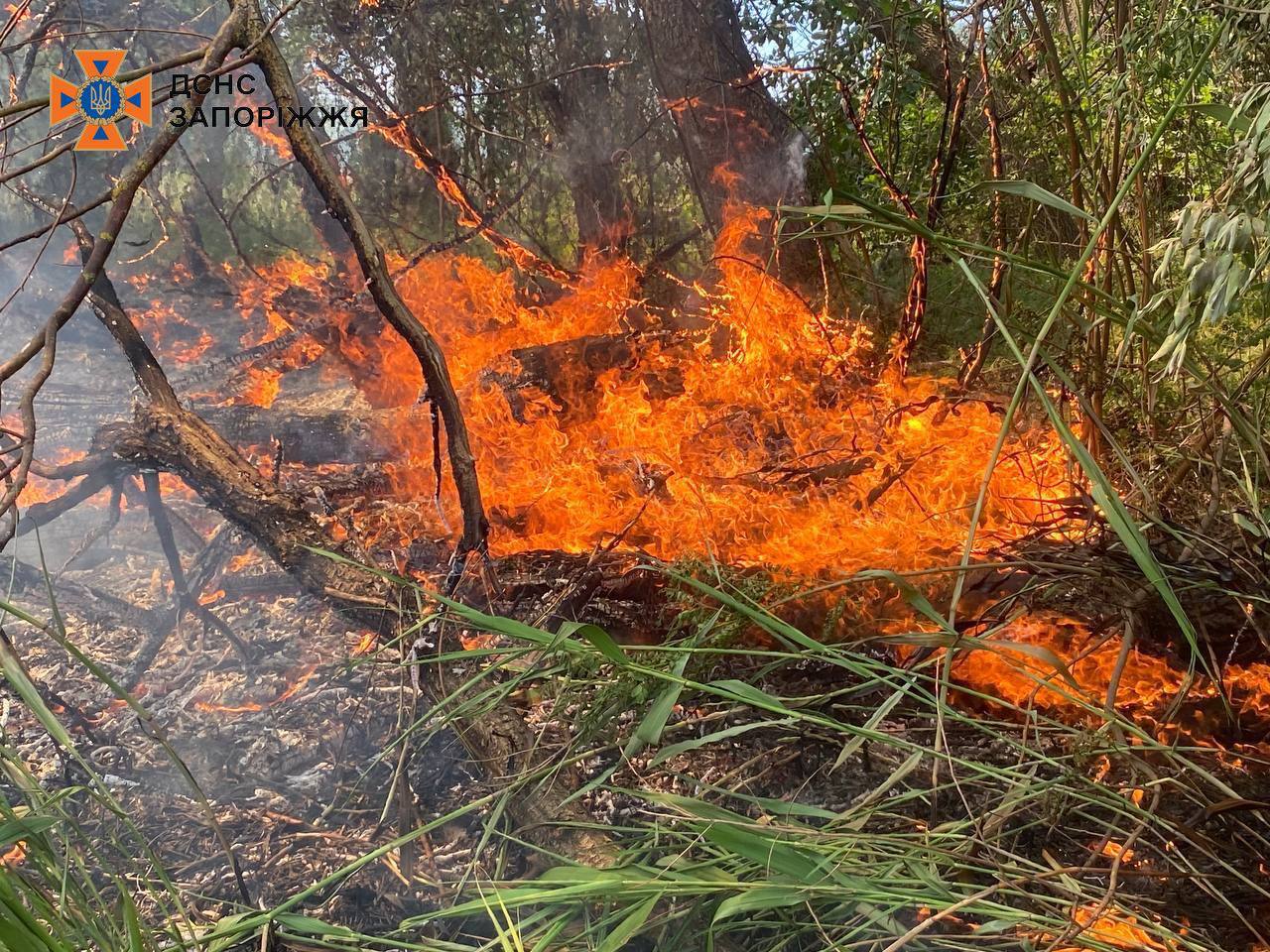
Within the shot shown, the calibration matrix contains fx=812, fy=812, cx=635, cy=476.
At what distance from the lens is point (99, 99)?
7.10 feet

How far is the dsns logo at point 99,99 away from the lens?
6.98 ft

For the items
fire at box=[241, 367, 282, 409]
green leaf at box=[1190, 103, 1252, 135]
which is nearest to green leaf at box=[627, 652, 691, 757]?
green leaf at box=[1190, 103, 1252, 135]

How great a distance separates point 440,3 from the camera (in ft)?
8.63

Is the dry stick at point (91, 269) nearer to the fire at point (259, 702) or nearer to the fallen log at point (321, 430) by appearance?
the fire at point (259, 702)

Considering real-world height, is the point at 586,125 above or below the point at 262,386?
above

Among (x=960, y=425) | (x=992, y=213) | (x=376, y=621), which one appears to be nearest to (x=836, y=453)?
(x=960, y=425)

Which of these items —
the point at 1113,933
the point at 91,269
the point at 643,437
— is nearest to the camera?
the point at 1113,933

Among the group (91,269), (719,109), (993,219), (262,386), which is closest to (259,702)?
(262,386)

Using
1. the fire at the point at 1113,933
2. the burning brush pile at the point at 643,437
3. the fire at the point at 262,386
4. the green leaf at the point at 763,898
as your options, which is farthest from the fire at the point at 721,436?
the green leaf at the point at 763,898

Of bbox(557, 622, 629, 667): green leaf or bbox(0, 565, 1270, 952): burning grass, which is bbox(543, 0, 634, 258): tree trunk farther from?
bbox(557, 622, 629, 667): green leaf

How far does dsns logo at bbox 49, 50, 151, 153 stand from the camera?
2.13 meters

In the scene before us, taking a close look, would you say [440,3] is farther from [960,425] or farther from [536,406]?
[960,425]

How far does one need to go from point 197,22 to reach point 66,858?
2.40 meters

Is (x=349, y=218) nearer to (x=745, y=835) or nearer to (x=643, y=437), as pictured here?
(x=643, y=437)
